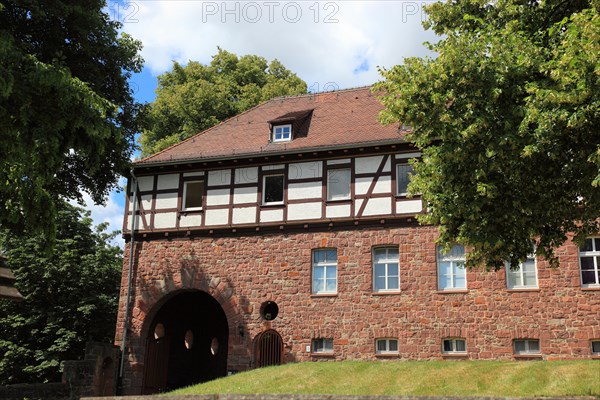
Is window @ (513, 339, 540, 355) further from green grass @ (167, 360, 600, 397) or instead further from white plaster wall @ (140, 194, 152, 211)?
white plaster wall @ (140, 194, 152, 211)

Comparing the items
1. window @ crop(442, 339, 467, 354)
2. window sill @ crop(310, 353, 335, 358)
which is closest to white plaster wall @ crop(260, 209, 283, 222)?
window sill @ crop(310, 353, 335, 358)

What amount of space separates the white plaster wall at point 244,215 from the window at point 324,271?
223cm

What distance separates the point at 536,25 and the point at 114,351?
14912 millimetres

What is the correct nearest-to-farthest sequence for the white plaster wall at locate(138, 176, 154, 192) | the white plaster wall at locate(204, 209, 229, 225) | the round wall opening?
the round wall opening
the white plaster wall at locate(204, 209, 229, 225)
the white plaster wall at locate(138, 176, 154, 192)

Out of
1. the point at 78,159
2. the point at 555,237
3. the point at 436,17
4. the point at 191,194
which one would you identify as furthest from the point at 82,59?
the point at 555,237

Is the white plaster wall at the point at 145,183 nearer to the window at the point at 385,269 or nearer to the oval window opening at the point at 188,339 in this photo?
the oval window opening at the point at 188,339

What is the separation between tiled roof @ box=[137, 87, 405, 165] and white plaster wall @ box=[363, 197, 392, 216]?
1684mm

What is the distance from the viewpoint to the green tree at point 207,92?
31203 mm

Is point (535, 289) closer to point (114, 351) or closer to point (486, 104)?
point (486, 104)

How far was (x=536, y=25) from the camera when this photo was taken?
13.4 metres

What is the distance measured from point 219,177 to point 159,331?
5.19 meters

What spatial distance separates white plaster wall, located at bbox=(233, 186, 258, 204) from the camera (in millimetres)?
21719

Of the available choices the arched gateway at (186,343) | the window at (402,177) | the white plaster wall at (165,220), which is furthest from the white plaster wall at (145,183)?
the window at (402,177)

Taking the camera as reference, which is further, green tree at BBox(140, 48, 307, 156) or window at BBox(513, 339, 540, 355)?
green tree at BBox(140, 48, 307, 156)
